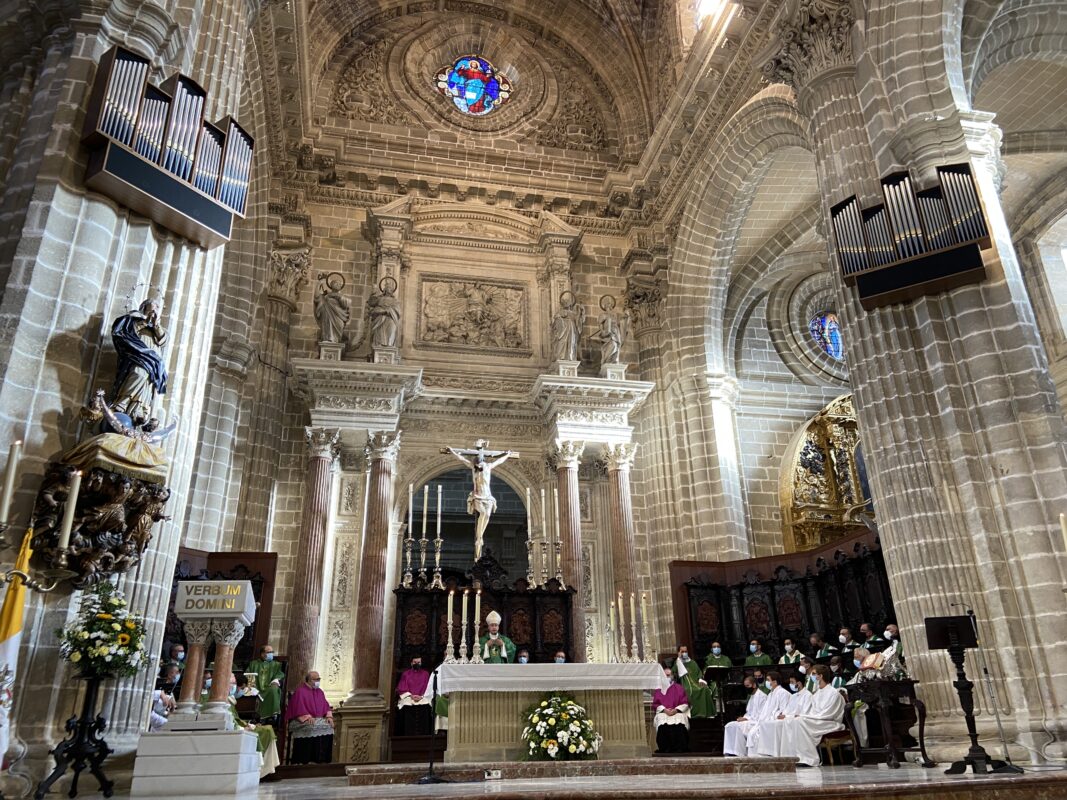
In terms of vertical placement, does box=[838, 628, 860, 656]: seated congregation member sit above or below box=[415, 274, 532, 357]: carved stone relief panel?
below

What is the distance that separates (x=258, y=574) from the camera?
12.7 meters

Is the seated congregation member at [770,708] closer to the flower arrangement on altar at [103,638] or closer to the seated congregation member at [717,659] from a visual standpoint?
the seated congregation member at [717,659]

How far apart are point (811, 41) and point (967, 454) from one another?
20.3 ft

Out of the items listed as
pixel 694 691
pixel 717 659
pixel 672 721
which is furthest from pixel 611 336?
pixel 672 721

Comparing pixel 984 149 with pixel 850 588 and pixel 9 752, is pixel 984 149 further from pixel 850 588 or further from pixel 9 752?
pixel 9 752

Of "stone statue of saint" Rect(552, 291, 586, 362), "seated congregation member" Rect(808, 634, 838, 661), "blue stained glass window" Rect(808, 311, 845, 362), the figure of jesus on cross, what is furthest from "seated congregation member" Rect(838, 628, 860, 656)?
"blue stained glass window" Rect(808, 311, 845, 362)

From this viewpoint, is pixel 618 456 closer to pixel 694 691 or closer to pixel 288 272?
pixel 694 691

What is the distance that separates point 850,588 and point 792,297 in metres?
8.77

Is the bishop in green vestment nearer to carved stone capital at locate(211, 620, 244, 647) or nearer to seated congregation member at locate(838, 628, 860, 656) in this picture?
carved stone capital at locate(211, 620, 244, 647)

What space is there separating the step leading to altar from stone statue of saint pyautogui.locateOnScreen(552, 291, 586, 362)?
352 inches

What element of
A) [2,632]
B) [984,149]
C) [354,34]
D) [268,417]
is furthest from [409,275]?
[2,632]

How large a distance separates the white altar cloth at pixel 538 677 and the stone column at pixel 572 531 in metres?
4.69

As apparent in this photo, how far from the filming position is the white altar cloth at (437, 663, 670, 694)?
328 inches

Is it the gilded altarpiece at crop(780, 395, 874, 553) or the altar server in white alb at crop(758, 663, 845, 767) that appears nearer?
the altar server in white alb at crop(758, 663, 845, 767)
